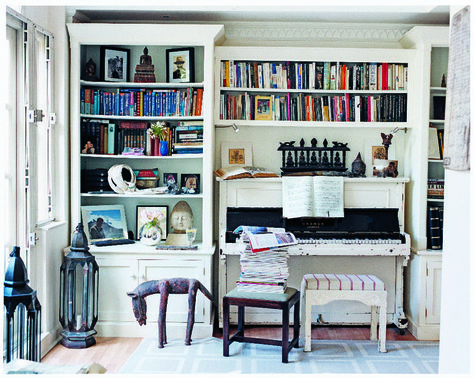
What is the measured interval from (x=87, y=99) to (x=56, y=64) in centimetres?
40

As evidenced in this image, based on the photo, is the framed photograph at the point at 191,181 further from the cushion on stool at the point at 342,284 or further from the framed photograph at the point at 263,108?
the cushion on stool at the point at 342,284

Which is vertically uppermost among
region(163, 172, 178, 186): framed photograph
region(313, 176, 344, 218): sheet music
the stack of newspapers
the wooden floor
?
region(163, 172, 178, 186): framed photograph

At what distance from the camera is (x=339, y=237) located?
4.36 metres

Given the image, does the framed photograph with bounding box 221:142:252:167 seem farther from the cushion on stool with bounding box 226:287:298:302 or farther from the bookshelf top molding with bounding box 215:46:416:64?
the cushion on stool with bounding box 226:287:298:302

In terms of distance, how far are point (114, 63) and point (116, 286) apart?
1.89 metres

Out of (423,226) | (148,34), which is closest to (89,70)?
(148,34)

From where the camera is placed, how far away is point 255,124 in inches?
180

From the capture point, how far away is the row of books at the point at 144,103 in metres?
4.51

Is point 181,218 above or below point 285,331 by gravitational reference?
above

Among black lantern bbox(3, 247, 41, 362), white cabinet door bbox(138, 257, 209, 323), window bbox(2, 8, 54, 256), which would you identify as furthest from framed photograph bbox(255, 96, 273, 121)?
black lantern bbox(3, 247, 41, 362)

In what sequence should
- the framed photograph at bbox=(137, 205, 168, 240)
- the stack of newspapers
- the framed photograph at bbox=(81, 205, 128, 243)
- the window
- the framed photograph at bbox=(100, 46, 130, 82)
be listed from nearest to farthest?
1. the window
2. the stack of newspapers
3. the framed photograph at bbox=(81, 205, 128, 243)
4. the framed photograph at bbox=(100, 46, 130, 82)
5. the framed photograph at bbox=(137, 205, 168, 240)

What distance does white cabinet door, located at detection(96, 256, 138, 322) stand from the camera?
4.28 meters

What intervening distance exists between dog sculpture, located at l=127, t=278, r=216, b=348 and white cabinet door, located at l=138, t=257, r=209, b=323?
0.15 m

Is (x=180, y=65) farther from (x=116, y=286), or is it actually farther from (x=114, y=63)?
(x=116, y=286)
